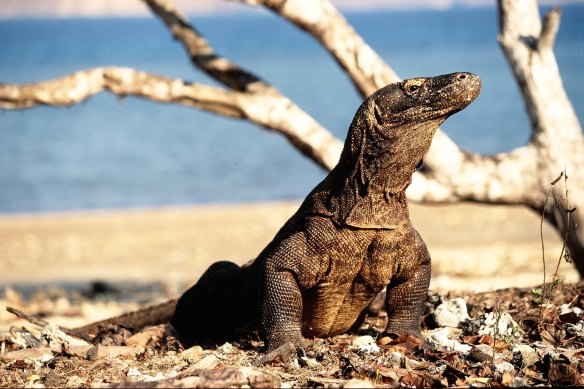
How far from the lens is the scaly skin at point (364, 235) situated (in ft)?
18.9

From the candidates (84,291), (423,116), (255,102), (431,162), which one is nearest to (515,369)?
(423,116)

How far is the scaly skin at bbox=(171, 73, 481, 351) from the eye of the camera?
577cm

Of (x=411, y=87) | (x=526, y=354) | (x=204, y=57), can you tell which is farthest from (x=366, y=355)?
(x=204, y=57)

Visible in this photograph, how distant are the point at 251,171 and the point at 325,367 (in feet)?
78.4

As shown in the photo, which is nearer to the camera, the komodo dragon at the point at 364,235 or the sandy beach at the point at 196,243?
the komodo dragon at the point at 364,235

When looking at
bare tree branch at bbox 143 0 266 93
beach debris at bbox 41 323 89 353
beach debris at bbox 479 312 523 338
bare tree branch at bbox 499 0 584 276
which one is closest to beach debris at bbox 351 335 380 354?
beach debris at bbox 479 312 523 338

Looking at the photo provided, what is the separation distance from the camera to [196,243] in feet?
59.5

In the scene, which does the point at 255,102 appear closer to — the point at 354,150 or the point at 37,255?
the point at 354,150

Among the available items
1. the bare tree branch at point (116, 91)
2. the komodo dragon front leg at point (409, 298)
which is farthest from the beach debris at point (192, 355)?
the bare tree branch at point (116, 91)

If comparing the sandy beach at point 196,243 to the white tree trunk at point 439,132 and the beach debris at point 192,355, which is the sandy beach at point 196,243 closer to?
the white tree trunk at point 439,132

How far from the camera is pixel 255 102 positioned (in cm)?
990

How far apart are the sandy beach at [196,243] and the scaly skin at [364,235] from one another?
19.1 ft

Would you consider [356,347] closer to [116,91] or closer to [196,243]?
[116,91]

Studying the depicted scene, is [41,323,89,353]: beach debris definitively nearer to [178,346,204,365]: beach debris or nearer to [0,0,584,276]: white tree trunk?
[178,346,204,365]: beach debris
